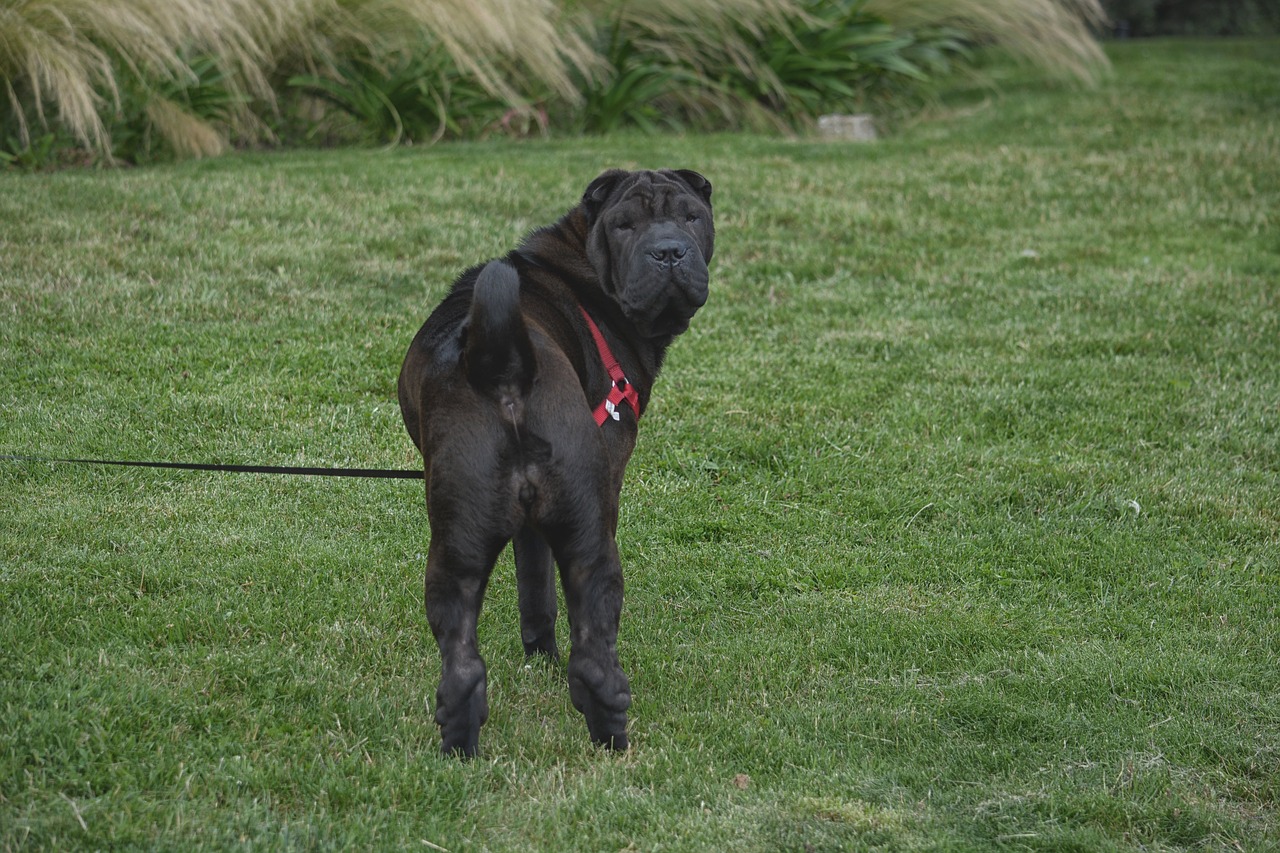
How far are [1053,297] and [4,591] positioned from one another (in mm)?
6611

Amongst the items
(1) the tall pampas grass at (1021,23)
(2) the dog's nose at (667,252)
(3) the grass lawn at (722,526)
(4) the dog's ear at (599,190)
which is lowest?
(3) the grass lawn at (722,526)

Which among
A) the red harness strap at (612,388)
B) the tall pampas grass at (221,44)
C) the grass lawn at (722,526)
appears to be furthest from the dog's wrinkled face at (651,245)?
the tall pampas grass at (221,44)

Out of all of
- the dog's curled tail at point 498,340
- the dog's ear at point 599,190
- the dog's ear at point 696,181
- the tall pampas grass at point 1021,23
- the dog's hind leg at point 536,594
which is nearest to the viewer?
the dog's curled tail at point 498,340

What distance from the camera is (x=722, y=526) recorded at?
5.87 metres

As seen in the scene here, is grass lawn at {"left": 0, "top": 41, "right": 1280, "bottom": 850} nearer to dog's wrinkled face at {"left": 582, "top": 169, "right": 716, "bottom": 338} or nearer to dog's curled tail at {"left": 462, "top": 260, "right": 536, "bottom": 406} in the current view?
dog's curled tail at {"left": 462, "top": 260, "right": 536, "bottom": 406}

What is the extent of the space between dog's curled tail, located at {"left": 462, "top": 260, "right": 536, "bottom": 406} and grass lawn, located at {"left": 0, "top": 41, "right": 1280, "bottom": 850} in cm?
106

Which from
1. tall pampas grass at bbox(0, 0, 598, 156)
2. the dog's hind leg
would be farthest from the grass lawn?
tall pampas grass at bbox(0, 0, 598, 156)

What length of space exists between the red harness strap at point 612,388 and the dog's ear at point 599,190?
0.39 metres

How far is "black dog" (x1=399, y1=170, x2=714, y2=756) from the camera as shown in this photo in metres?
3.50

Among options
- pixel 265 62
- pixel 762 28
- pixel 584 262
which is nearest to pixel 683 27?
pixel 762 28

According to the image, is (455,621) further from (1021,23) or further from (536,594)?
(1021,23)

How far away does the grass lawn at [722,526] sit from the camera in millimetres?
3650

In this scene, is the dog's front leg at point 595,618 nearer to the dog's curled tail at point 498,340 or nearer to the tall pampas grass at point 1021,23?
the dog's curled tail at point 498,340

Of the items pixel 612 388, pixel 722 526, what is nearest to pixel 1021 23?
pixel 722 526
